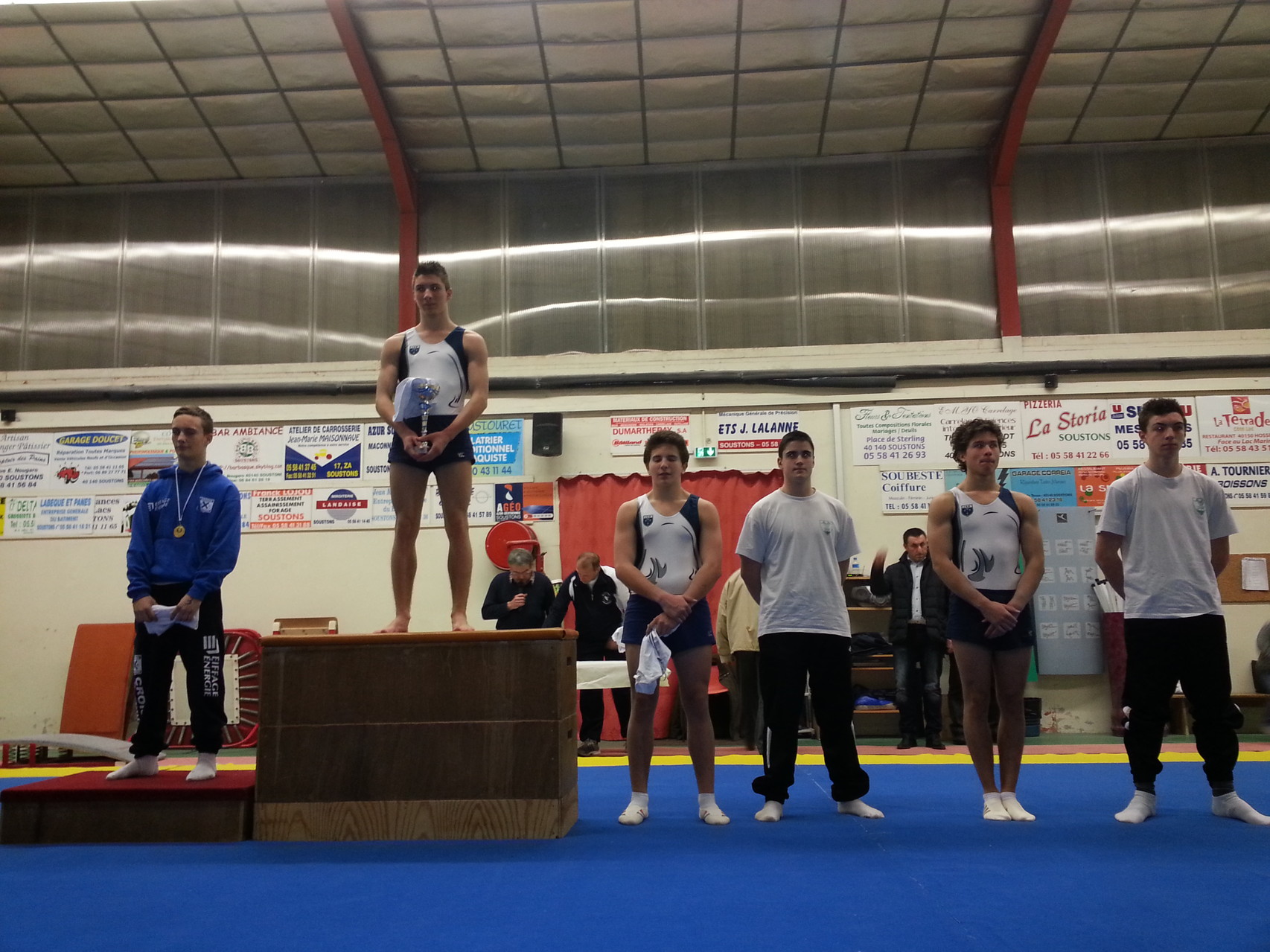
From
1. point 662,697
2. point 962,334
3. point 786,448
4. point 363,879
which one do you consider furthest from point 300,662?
point 962,334

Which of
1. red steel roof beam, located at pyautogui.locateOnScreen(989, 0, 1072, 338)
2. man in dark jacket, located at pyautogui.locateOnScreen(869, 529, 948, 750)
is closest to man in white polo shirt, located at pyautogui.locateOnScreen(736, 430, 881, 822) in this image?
man in dark jacket, located at pyautogui.locateOnScreen(869, 529, 948, 750)

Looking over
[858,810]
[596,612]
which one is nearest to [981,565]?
[858,810]

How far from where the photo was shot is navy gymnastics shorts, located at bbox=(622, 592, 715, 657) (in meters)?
3.86

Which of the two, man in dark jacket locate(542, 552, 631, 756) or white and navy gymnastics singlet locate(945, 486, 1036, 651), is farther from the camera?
man in dark jacket locate(542, 552, 631, 756)

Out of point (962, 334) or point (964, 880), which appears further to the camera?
point (962, 334)

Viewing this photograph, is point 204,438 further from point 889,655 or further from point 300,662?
point 889,655

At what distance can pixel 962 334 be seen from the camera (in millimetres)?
9117

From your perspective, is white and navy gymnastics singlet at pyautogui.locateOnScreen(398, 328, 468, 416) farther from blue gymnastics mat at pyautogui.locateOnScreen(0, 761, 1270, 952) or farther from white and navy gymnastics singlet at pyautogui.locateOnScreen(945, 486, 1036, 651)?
white and navy gymnastics singlet at pyautogui.locateOnScreen(945, 486, 1036, 651)

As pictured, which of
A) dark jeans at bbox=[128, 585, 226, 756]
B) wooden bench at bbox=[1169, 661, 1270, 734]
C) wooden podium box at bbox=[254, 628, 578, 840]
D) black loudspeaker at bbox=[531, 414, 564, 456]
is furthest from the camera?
black loudspeaker at bbox=[531, 414, 564, 456]

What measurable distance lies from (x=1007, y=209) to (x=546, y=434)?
5.06 m

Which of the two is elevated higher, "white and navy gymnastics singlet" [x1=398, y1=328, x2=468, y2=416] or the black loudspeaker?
the black loudspeaker

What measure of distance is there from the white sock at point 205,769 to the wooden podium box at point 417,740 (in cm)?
46

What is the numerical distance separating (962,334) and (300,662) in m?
7.42

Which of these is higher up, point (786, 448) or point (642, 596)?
point (786, 448)
